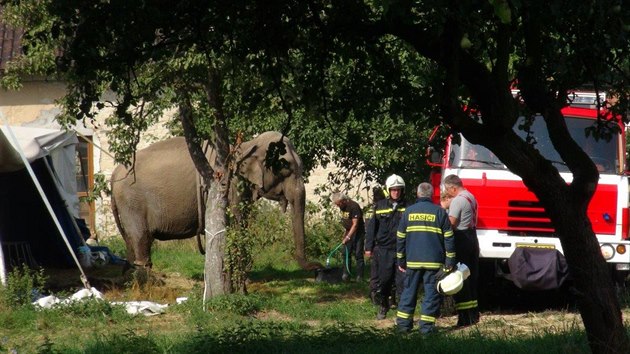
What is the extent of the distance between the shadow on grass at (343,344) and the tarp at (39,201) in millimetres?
6581

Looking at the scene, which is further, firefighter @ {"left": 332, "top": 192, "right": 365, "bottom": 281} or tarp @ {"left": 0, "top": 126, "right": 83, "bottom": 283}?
firefighter @ {"left": 332, "top": 192, "right": 365, "bottom": 281}

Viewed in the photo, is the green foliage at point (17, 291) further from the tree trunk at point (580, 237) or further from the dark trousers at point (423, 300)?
the tree trunk at point (580, 237)

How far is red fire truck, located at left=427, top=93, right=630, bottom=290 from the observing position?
14195 mm

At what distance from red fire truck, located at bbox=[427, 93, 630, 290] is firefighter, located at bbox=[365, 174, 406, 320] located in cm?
60

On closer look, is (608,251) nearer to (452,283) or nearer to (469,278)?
(469,278)

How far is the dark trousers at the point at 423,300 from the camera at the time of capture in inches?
479

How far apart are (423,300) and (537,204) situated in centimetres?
271

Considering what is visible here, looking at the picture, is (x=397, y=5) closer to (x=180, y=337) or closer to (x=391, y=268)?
(x=180, y=337)

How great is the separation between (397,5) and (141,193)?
12878mm

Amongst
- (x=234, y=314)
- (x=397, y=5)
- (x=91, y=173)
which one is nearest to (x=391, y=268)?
(x=234, y=314)

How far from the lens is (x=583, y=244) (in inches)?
302

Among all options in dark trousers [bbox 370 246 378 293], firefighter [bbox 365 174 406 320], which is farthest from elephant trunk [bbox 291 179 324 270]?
firefighter [bbox 365 174 406 320]

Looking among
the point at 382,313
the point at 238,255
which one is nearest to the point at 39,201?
the point at 238,255

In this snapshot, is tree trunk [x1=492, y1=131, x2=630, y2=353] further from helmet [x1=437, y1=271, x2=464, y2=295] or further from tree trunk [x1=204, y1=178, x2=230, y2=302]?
tree trunk [x1=204, y1=178, x2=230, y2=302]
